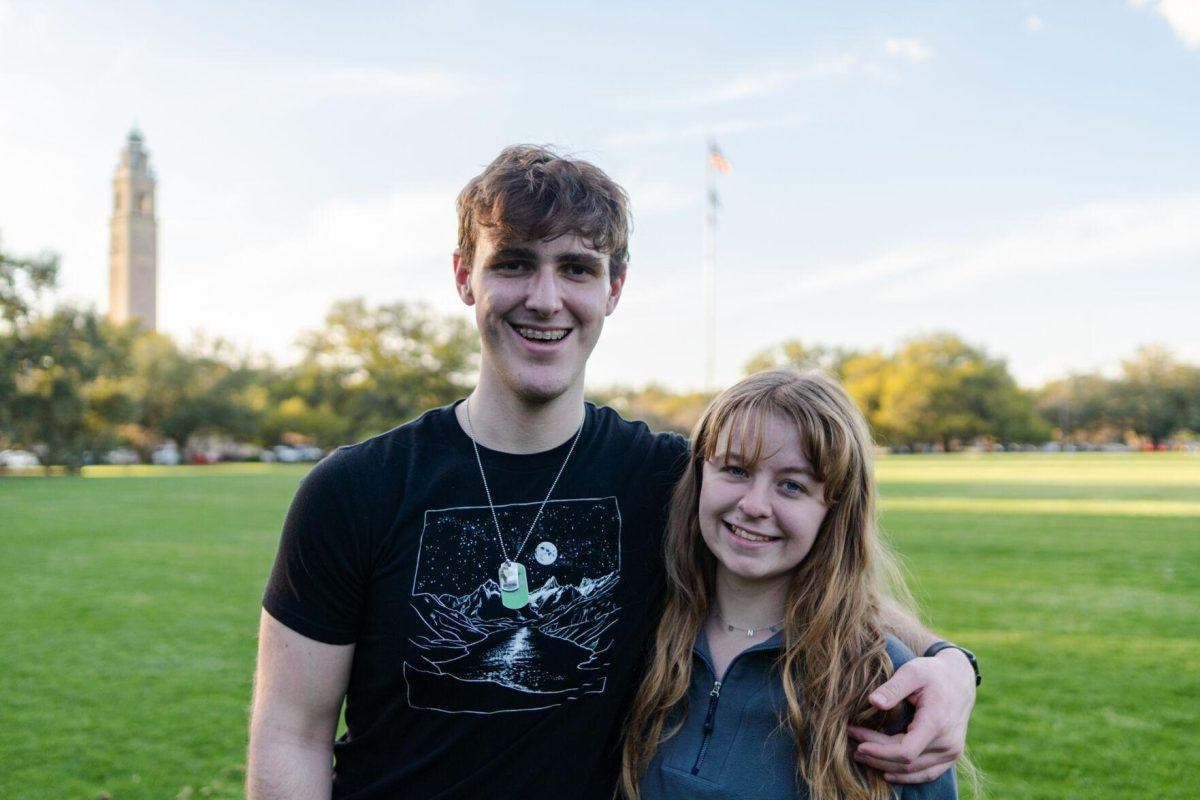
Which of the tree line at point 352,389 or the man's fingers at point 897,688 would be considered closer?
the man's fingers at point 897,688

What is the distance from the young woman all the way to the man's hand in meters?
0.05

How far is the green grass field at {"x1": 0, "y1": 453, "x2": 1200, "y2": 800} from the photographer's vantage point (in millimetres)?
5832

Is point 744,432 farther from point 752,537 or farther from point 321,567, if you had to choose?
point 321,567

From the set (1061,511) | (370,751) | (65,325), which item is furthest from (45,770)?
(65,325)

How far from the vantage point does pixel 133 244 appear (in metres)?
125

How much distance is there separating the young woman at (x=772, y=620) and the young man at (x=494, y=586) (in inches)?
4.0

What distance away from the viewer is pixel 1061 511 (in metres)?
22.2

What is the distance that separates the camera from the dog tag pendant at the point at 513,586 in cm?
238

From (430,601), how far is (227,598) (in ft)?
34.0

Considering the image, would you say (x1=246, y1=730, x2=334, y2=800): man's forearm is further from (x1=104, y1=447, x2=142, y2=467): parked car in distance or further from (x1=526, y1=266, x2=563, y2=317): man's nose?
(x1=104, y1=447, x2=142, y2=467): parked car in distance

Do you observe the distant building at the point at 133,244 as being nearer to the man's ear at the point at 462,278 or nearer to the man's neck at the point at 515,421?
the man's ear at the point at 462,278

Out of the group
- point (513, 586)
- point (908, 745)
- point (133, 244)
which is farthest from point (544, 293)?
point (133, 244)

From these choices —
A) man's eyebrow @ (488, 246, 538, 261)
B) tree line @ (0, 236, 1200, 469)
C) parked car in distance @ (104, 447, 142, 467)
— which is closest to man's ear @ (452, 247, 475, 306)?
man's eyebrow @ (488, 246, 538, 261)

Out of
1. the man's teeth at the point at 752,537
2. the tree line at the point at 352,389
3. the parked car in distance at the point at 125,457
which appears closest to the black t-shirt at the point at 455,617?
the man's teeth at the point at 752,537
